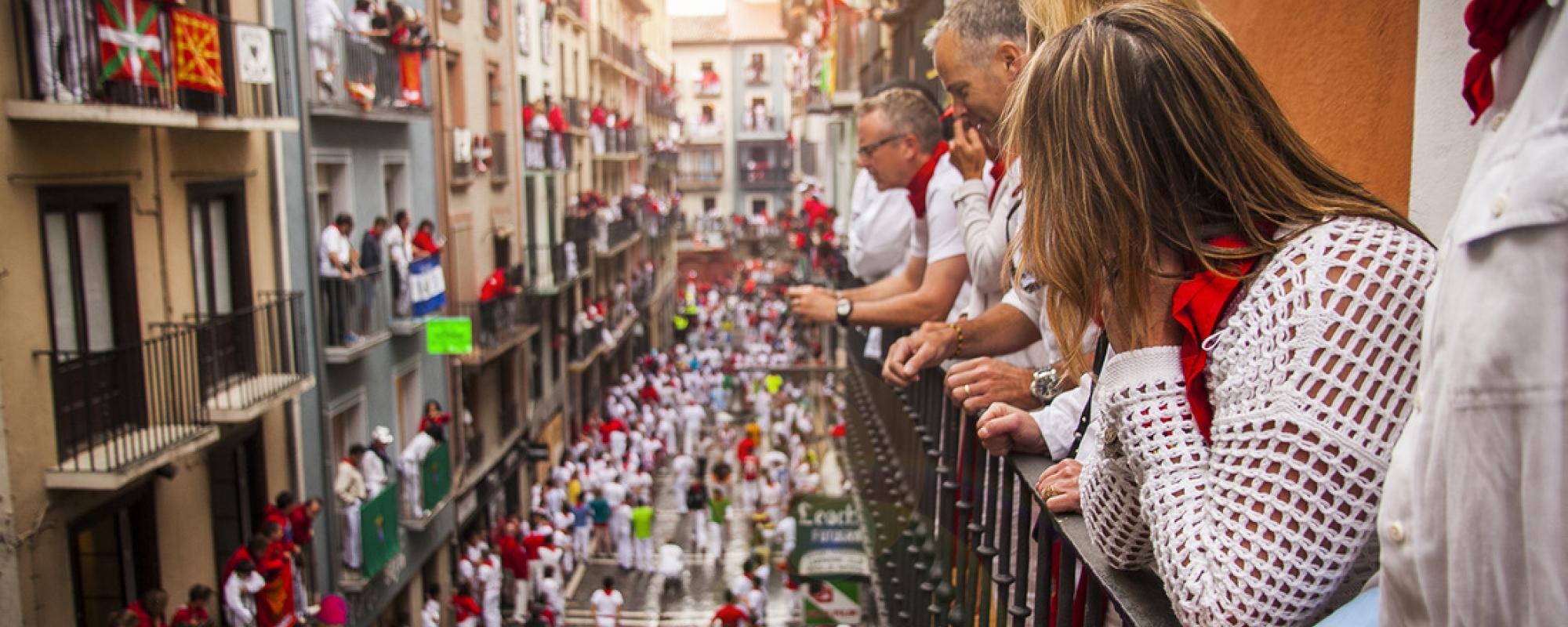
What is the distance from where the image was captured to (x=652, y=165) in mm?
54219

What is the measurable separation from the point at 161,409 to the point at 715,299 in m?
49.3

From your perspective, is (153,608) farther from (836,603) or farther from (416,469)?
(416,469)

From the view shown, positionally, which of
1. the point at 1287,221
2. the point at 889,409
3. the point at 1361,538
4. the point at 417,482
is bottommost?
the point at 417,482

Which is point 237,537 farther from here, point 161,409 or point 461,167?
point 461,167

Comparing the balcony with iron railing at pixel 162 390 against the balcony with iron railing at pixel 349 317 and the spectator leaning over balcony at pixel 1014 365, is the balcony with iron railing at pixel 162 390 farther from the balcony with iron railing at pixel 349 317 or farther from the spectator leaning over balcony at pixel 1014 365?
the spectator leaning over balcony at pixel 1014 365

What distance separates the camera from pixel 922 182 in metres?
5.97

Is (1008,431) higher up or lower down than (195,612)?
higher up

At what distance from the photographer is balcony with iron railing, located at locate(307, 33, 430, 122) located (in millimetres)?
15664

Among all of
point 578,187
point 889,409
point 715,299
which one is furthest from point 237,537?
point 715,299

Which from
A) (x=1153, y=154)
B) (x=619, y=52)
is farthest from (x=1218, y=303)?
(x=619, y=52)

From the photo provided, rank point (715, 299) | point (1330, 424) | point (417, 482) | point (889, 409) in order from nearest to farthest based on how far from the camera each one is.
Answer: point (1330, 424)
point (889, 409)
point (417, 482)
point (715, 299)

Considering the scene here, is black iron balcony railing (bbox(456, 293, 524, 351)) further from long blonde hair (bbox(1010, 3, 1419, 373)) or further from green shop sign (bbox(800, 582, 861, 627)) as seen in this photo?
long blonde hair (bbox(1010, 3, 1419, 373))

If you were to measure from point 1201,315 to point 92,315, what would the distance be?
36.9 feet

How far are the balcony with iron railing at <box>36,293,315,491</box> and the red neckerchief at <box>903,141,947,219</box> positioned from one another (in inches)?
292
